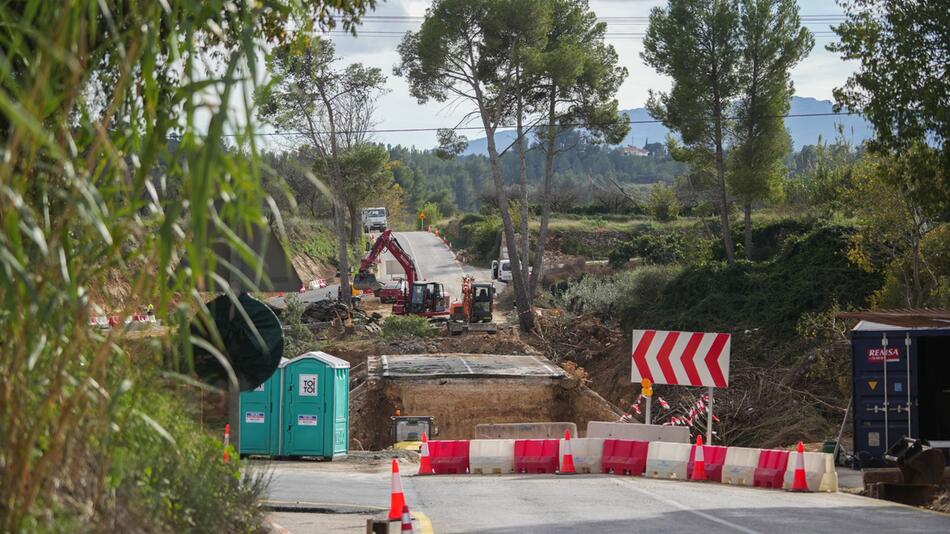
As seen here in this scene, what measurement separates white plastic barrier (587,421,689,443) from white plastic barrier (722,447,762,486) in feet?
5.99

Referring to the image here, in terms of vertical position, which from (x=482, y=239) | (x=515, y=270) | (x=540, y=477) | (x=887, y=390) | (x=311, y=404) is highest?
(x=482, y=239)

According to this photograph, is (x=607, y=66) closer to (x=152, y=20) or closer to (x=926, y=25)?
(x=926, y=25)

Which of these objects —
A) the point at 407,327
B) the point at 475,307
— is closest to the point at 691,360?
the point at 407,327

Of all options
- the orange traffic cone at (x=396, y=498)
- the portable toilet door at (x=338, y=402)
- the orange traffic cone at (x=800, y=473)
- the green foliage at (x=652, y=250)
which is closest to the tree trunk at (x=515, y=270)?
the green foliage at (x=652, y=250)

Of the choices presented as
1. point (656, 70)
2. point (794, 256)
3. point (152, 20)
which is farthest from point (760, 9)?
point (152, 20)

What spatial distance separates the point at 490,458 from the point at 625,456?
2.27 meters

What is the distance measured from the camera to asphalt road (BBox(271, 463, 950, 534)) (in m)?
12.2

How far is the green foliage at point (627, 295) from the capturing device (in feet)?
152

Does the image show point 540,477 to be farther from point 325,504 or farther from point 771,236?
point 771,236

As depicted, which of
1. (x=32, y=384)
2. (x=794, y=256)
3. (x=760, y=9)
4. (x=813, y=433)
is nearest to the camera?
(x=32, y=384)

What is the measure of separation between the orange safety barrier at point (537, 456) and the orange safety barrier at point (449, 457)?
90cm

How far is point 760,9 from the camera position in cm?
4419

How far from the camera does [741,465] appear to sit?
17.6 meters

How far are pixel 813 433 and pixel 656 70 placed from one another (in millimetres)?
22767
